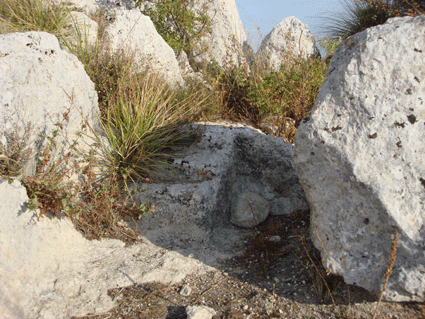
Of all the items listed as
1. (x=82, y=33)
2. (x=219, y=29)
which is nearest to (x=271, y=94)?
(x=82, y=33)

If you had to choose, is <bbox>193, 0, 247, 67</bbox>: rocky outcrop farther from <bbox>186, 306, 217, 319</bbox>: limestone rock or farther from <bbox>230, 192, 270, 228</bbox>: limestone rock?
<bbox>186, 306, 217, 319</bbox>: limestone rock

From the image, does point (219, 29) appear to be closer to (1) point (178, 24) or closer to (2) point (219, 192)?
(1) point (178, 24)

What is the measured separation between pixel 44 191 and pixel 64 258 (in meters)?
0.60

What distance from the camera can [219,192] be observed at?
356 centimetres

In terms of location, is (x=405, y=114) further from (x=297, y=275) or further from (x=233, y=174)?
(x=233, y=174)

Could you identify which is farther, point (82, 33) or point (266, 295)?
→ point (82, 33)

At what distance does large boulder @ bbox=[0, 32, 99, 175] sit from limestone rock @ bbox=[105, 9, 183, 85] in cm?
171

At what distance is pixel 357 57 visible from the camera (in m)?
2.26

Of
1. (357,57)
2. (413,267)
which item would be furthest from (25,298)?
(357,57)

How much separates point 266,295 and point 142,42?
4.37m

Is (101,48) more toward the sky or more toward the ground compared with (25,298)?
more toward the sky

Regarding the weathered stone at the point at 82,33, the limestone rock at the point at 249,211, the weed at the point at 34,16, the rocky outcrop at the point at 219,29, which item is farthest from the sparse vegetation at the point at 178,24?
the limestone rock at the point at 249,211

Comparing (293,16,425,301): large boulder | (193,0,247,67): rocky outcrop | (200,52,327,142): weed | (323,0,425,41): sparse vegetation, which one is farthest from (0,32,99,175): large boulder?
(323,0,425,41): sparse vegetation

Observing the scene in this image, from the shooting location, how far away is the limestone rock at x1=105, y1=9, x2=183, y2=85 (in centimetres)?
502
